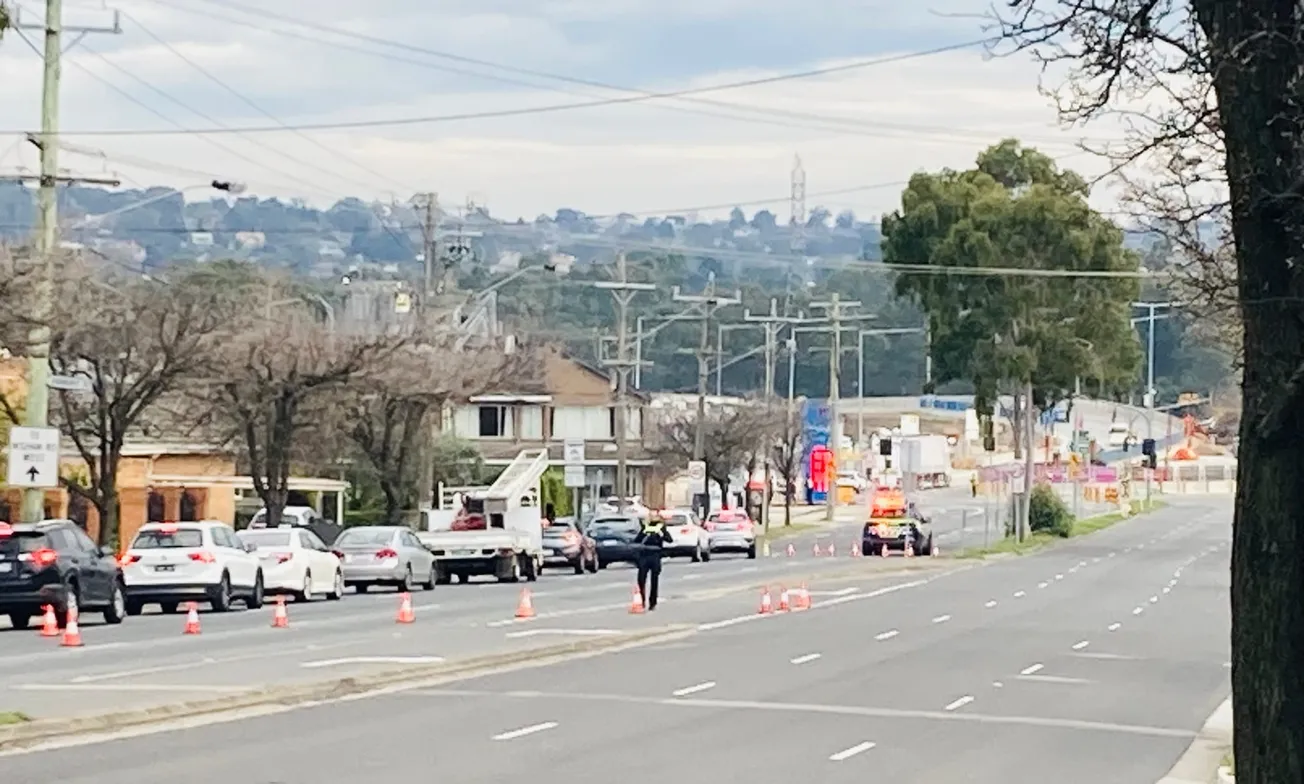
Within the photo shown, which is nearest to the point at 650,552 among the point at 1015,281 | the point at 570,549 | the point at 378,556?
the point at 378,556

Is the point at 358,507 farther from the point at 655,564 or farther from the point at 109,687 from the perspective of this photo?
the point at 109,687

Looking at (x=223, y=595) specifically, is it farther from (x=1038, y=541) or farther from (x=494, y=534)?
(x=1038, y=541)

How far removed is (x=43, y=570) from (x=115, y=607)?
2.52 meters

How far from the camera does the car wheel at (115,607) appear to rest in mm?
36344

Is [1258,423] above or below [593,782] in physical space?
above

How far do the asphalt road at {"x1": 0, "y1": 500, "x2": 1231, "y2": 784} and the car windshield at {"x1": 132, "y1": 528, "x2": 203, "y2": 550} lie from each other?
820 centimetres

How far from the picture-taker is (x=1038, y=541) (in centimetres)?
8688

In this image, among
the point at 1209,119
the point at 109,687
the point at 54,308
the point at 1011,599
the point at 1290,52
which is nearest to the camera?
the point at 1290,52

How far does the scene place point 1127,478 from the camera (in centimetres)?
14412

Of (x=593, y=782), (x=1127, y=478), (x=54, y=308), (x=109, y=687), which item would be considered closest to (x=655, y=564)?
(x=54, y=308)

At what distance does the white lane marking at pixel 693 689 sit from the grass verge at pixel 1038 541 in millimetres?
49314

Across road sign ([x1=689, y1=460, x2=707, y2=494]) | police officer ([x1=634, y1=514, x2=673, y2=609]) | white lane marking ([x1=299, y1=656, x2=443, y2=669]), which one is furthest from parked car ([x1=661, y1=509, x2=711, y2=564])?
white lane marking ([x1=299, y1=656, x2=443, y2=669])

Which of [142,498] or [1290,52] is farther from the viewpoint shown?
[142,498]

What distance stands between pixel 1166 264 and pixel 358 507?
6713 centimetres
